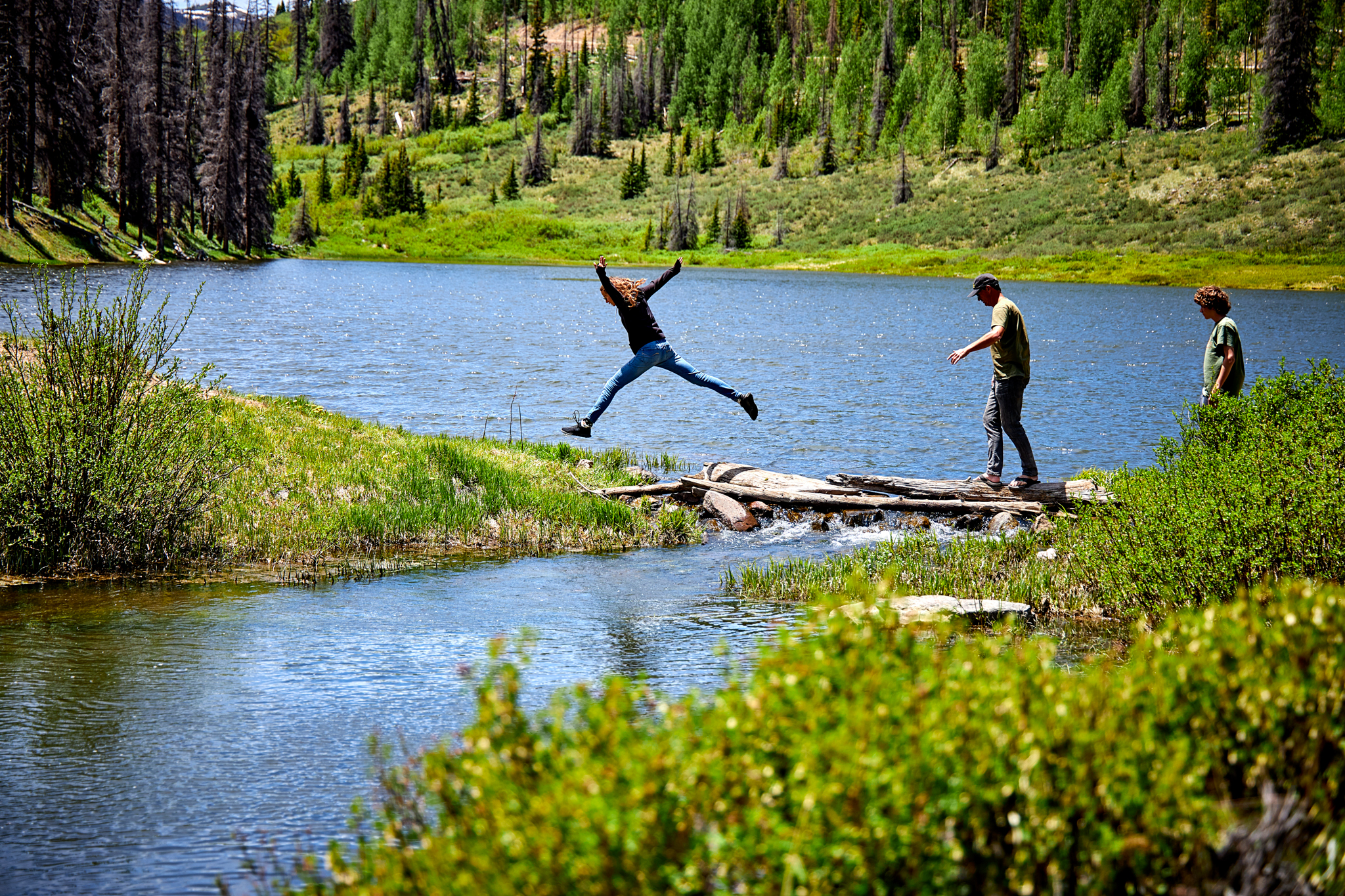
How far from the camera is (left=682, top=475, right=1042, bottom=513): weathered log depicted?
48.7 ft

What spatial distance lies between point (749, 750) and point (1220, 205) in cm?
11944

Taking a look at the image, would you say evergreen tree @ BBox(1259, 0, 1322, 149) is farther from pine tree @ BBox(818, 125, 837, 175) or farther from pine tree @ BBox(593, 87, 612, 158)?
pine tree @ BBox(593, 87, 612, 158)

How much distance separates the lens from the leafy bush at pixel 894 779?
305 centimetres

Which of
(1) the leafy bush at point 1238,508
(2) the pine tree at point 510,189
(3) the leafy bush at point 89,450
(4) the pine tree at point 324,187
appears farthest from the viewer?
(2) the pine tree at point 510,189

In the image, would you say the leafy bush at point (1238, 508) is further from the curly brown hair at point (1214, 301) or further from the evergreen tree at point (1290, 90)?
the evergreen tree at point (1290, 90)

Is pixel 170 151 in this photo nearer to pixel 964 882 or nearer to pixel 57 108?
pixel 57 108

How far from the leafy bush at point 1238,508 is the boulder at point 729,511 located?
5060 millimetres

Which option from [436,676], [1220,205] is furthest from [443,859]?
[1220,205]

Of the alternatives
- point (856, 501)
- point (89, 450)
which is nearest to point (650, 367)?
point (856, 501)

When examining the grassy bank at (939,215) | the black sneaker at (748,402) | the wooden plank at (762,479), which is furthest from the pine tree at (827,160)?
the black sneaker at (748,402)

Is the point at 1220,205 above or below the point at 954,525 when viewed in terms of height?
above

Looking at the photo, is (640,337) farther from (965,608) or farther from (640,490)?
(965,608)

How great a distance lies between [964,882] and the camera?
10.4 feet

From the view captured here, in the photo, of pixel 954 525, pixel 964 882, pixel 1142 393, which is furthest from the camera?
pixel 1142 393
